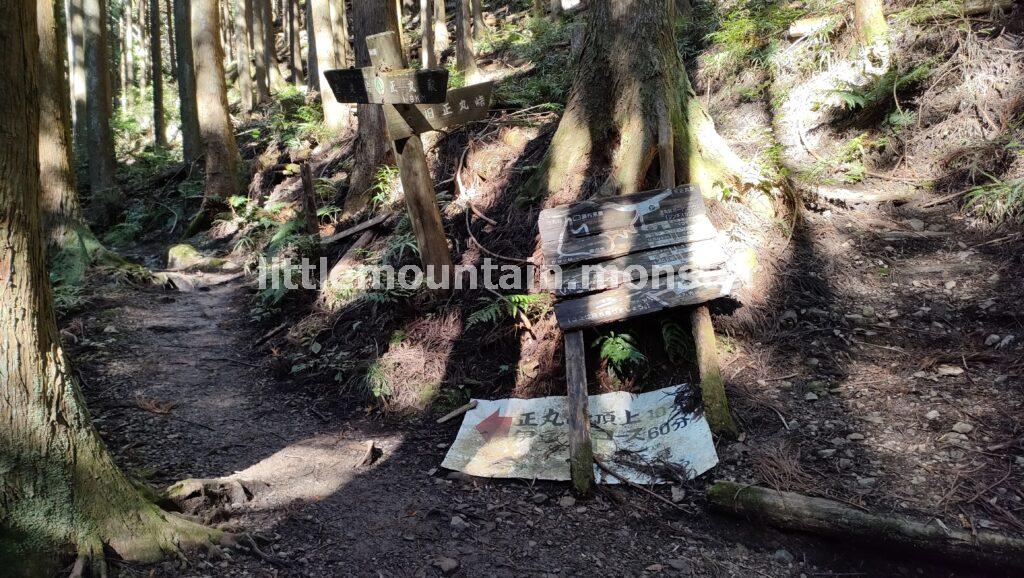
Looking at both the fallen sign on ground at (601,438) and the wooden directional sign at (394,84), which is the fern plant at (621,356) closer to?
the fallen sign on ground at (601,438)

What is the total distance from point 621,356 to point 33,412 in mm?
4014

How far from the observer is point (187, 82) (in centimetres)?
1592

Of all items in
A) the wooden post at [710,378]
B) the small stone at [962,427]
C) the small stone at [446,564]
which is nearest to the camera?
the small stone at [446,564]

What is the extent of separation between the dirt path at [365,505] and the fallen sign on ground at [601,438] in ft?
0.56

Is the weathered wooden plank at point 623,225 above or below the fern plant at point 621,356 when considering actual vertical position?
above

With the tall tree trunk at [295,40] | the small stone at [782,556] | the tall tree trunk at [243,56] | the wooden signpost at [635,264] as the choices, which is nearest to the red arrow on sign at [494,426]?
the wooden signpost at [635,264]

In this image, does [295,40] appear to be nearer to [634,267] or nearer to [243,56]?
[243,56]

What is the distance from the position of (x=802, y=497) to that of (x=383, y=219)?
647 centimetres

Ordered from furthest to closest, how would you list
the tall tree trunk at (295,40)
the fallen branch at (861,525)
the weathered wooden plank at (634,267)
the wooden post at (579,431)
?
the tall tree trunk at (295,40)
the weathered wooden plank at (634,267)
the wooden post at (579,431)
the fallen branch at (861,525)

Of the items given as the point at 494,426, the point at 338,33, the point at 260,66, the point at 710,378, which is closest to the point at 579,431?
the point at 494,426

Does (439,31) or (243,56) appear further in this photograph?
(243,56)

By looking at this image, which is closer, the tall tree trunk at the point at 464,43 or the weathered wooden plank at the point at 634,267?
the weathered wooden plank at the point at 634,267

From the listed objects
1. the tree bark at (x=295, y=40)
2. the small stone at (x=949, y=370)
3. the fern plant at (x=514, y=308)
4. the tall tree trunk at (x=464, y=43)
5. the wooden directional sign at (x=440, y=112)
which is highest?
the tree bark at (x=295, y=40)

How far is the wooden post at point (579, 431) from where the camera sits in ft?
14.7
